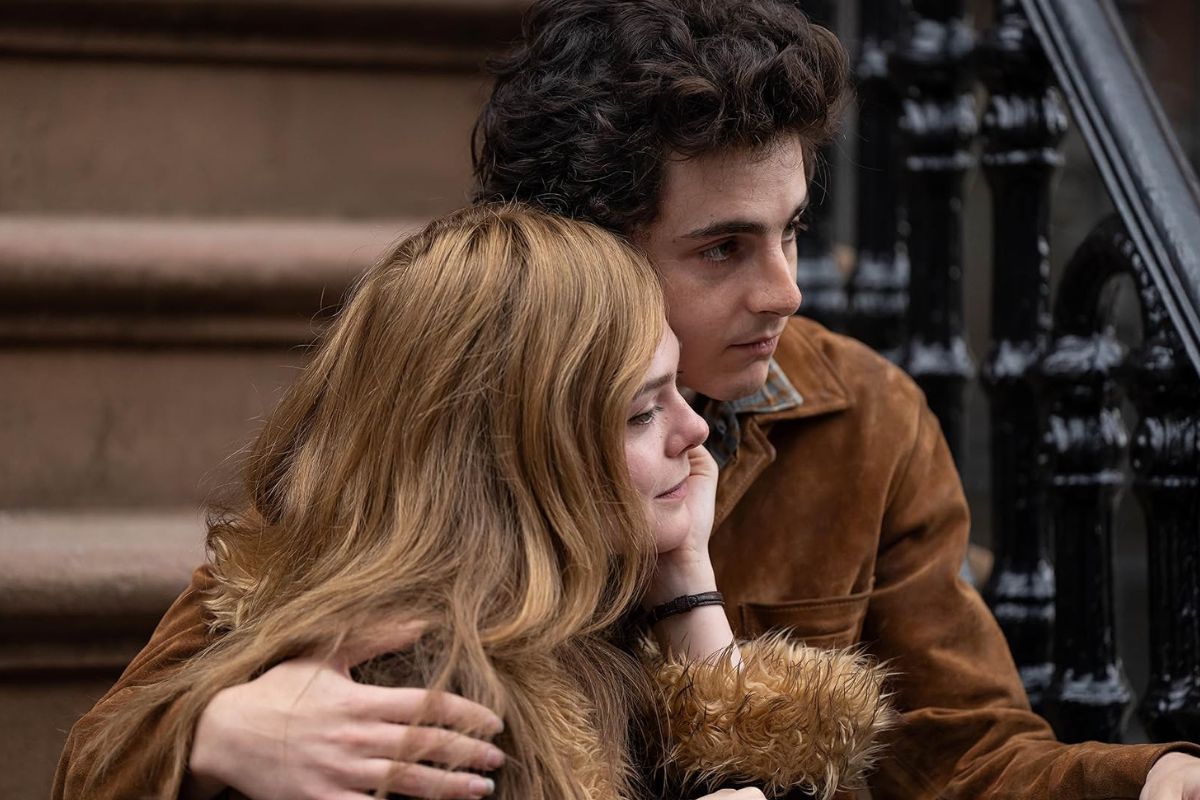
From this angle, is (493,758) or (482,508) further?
(482,508)

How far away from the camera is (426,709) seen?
1764 millimetres

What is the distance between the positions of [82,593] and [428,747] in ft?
2.87

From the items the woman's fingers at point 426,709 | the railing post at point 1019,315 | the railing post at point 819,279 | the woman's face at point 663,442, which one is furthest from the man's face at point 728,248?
the railing post at point 819,279

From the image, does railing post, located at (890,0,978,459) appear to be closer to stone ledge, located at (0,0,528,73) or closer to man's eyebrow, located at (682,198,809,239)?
Answer: stone ledge, located at (0,0,528,73)

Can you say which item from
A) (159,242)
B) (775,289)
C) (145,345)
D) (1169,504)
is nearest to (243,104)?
(159,242)

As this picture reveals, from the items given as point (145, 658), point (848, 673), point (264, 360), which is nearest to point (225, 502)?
point (145, 658)

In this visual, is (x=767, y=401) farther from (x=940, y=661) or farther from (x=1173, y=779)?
(x=1173, y=779)

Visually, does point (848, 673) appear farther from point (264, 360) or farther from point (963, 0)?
point (963, 0)

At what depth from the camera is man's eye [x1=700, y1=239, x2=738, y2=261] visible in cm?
221

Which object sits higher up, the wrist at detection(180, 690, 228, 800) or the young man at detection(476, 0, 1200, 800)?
the young man at detection(476, 0, 1200, 800)

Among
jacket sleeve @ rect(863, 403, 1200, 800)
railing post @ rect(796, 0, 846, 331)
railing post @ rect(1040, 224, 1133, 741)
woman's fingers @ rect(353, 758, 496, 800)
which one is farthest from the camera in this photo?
railing post @ rect(796, 0, 846, 331)

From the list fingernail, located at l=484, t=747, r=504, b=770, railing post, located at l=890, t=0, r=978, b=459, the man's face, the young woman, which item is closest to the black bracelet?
the young woman

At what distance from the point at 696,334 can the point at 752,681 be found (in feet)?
1.65

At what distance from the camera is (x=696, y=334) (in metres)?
2.22
